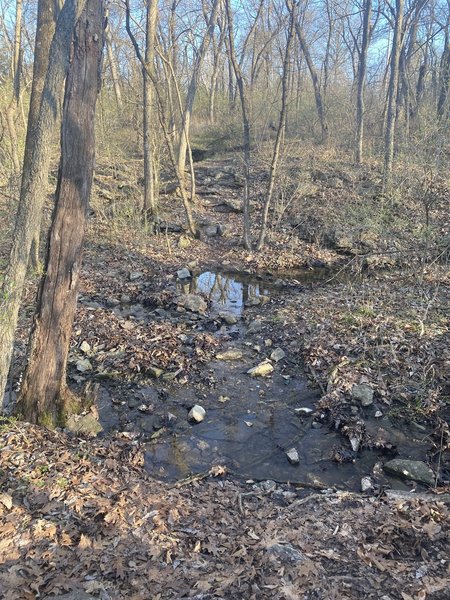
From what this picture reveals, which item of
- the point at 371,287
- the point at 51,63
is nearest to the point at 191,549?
the point at 51,63

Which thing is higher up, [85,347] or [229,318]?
[229,318]

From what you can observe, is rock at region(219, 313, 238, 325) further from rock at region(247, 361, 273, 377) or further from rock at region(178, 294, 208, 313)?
rock at region(247, 361, 273, 377)

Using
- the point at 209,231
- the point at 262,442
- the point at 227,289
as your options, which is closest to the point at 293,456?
the point at 262,442

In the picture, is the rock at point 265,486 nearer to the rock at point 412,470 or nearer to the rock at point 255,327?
the rock at point 412,470

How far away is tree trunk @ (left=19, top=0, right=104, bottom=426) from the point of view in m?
4.21

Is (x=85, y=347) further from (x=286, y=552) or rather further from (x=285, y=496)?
(x=286, y=552)

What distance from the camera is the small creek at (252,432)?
4668 mm

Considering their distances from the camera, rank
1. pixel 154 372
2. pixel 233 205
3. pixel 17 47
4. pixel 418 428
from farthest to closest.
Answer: pixel 233 205 → pixel 17 47 → pixel 154 372 → pixel 418 428

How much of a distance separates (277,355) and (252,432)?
182 cm

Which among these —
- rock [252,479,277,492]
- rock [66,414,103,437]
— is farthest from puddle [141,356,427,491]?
rock [66,414,103,437]

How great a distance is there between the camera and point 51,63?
402 centimetres

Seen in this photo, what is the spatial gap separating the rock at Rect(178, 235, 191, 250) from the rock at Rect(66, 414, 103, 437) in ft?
25.0

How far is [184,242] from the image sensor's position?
488 inches

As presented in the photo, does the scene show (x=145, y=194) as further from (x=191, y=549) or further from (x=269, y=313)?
(x=191, y=549)
